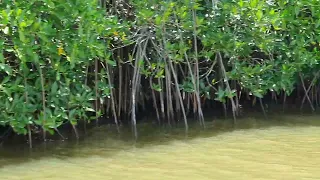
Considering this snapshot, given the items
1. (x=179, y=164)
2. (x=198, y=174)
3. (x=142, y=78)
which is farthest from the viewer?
(x=142, y=78)

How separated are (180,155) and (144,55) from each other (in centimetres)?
130

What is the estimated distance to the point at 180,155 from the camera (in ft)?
14.9

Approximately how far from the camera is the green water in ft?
13.1

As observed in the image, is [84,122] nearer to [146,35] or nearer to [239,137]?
[146,35]

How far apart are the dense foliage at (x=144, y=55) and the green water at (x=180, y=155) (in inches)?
9.7

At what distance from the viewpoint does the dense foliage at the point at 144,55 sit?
14.9 feet

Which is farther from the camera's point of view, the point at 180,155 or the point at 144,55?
the point at 144,55

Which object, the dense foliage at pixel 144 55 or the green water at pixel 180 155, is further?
the dense foliage at pixel 144 55

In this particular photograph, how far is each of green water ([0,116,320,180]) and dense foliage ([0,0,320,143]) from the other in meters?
0.25

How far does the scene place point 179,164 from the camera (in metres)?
4.25

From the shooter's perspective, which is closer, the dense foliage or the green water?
the green water

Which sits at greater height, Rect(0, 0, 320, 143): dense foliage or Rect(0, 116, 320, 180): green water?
Rect(0, 0, 320, 143): dense foliage

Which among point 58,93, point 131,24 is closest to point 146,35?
point 131,24

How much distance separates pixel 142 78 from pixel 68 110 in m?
1.35
